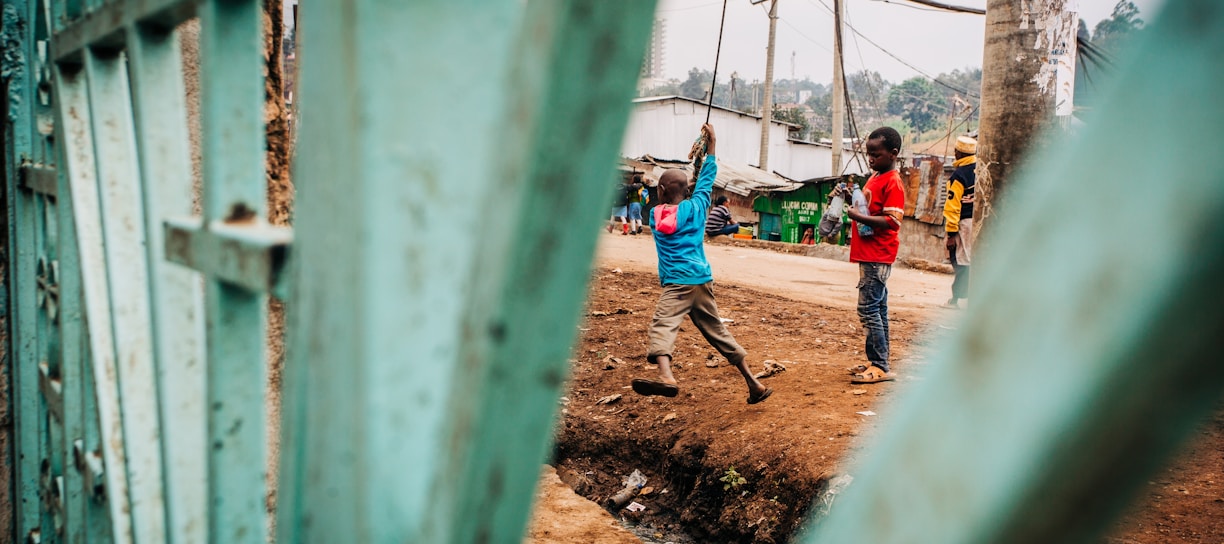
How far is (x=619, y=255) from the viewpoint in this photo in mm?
11852

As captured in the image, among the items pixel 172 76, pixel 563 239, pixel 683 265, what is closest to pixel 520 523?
pixel 563 239

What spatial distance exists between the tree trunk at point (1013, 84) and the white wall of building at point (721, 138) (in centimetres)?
2114

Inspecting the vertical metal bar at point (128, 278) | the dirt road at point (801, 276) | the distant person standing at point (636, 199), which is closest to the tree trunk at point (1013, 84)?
the vertical metal bar at point (128, 278)

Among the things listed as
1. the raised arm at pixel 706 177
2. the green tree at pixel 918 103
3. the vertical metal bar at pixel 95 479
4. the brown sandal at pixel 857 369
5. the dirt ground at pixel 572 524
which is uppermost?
the green tree at pixel 918 103

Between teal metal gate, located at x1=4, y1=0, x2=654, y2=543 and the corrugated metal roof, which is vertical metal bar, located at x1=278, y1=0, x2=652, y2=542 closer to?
teal metal gate, located at x1=4, y1=0, x2=654, y2=543

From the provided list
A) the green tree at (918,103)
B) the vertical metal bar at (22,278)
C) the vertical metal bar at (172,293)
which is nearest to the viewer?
the vertical metal bar at (172,293)

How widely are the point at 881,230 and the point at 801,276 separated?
18.5 ft

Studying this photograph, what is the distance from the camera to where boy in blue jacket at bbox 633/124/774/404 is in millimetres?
4578

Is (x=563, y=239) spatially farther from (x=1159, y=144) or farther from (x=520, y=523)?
(x=1159, y=144)

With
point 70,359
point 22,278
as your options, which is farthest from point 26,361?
point 70,359

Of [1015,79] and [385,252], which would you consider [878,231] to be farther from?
[385,252]

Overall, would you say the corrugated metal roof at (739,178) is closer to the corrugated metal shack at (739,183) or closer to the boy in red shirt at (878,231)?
the corrugated metal shack at (739,183)

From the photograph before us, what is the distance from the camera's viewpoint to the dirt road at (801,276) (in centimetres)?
813

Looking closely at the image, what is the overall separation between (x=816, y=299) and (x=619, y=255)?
4.41m
